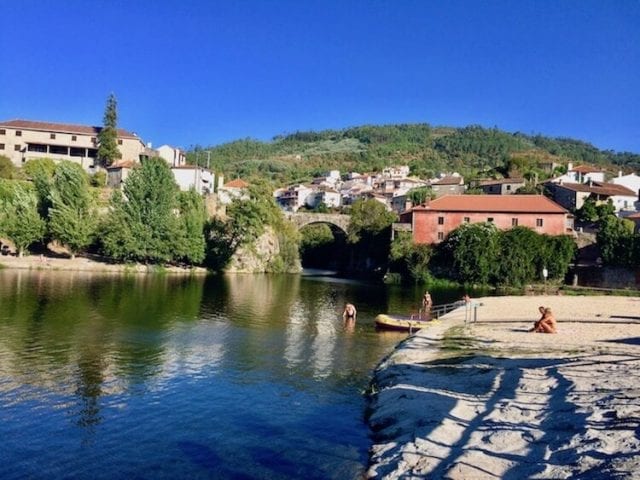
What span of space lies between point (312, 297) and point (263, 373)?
31463mm

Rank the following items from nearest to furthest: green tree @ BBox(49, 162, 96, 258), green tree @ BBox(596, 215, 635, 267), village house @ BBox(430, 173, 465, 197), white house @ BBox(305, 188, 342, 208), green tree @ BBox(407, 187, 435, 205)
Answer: green tree @ BBox(596, 215, 635, 267)
green tree @ BBox(49, 162, 96, 258)
green tree @ BBox(407, 187, 435, 205)
village house @ BBox(430, 173, 465, 197)
white house @ BBox(305, 188, 342, 208)

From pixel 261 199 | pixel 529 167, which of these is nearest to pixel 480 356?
pixel 261 199

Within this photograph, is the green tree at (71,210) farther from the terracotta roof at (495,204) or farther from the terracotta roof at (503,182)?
the terracotta roof at (503,182)

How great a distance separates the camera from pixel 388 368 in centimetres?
2234

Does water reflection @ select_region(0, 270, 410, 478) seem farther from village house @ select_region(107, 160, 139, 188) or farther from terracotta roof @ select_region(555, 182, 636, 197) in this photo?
terracotta roof @ select_region(555, 182, 636, 197)

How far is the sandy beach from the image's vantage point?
11.1 metres

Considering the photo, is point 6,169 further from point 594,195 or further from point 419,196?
point 594,195

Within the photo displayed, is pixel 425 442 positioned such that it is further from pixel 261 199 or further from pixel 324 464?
pixel 261 199

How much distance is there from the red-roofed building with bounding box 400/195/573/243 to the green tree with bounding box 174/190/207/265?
105ft

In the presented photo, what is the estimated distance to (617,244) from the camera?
228 ft

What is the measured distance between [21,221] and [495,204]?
66.0m

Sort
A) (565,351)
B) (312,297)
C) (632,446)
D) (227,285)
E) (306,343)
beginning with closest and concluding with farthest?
(632,446) → (565,351) → (306,343) → (312,297) → (227,285)

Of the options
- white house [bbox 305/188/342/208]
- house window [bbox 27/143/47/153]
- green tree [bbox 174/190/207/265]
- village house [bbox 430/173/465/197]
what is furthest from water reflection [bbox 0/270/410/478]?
white house [bbox 305/188/342/208]

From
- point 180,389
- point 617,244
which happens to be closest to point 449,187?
point 617,244
